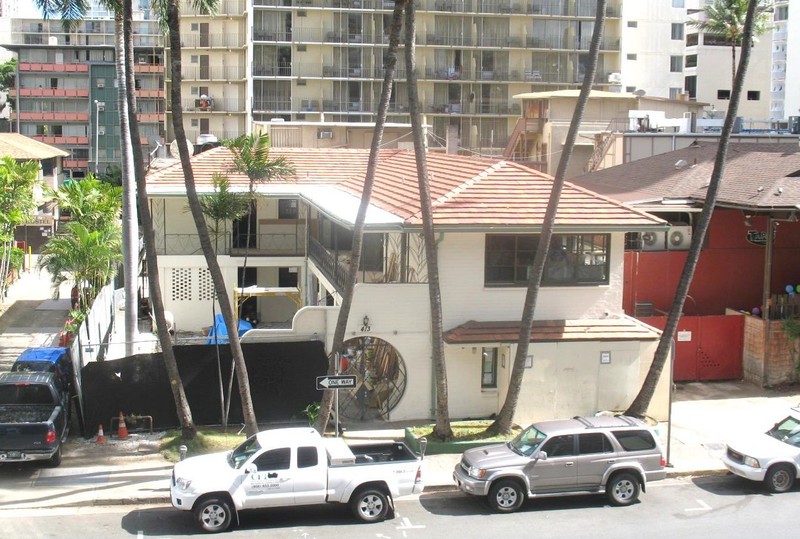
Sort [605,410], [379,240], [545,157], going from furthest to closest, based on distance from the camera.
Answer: [545,157] → [379,240] → [605,410]

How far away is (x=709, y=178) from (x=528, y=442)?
1689cm

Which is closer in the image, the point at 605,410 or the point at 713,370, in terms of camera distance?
the point at 605,410

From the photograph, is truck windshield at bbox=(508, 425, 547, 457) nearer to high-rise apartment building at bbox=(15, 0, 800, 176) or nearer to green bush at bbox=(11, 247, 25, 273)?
green bush at bbox=(11, 247, 25, 273)

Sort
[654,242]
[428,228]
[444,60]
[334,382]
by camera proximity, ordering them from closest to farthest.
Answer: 1. [334,382]
2. [428,228]
3. [654,242]
4. [444,60]

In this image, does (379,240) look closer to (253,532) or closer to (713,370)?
(713,370)

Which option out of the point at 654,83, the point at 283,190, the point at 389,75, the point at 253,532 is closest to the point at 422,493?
the point at 253,532

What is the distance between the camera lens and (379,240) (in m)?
28.5

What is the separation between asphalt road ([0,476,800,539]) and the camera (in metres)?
17.6

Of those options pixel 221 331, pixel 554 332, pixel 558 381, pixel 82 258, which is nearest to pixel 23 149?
pixel 82 258

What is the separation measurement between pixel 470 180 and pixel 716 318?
27.4 ft

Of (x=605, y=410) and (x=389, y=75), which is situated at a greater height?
(x=389, y=75)

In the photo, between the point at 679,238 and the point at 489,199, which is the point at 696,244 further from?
the point at 679,238

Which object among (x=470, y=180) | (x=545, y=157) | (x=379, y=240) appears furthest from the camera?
(x=545, y=157)

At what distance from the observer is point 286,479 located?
58.1ft
